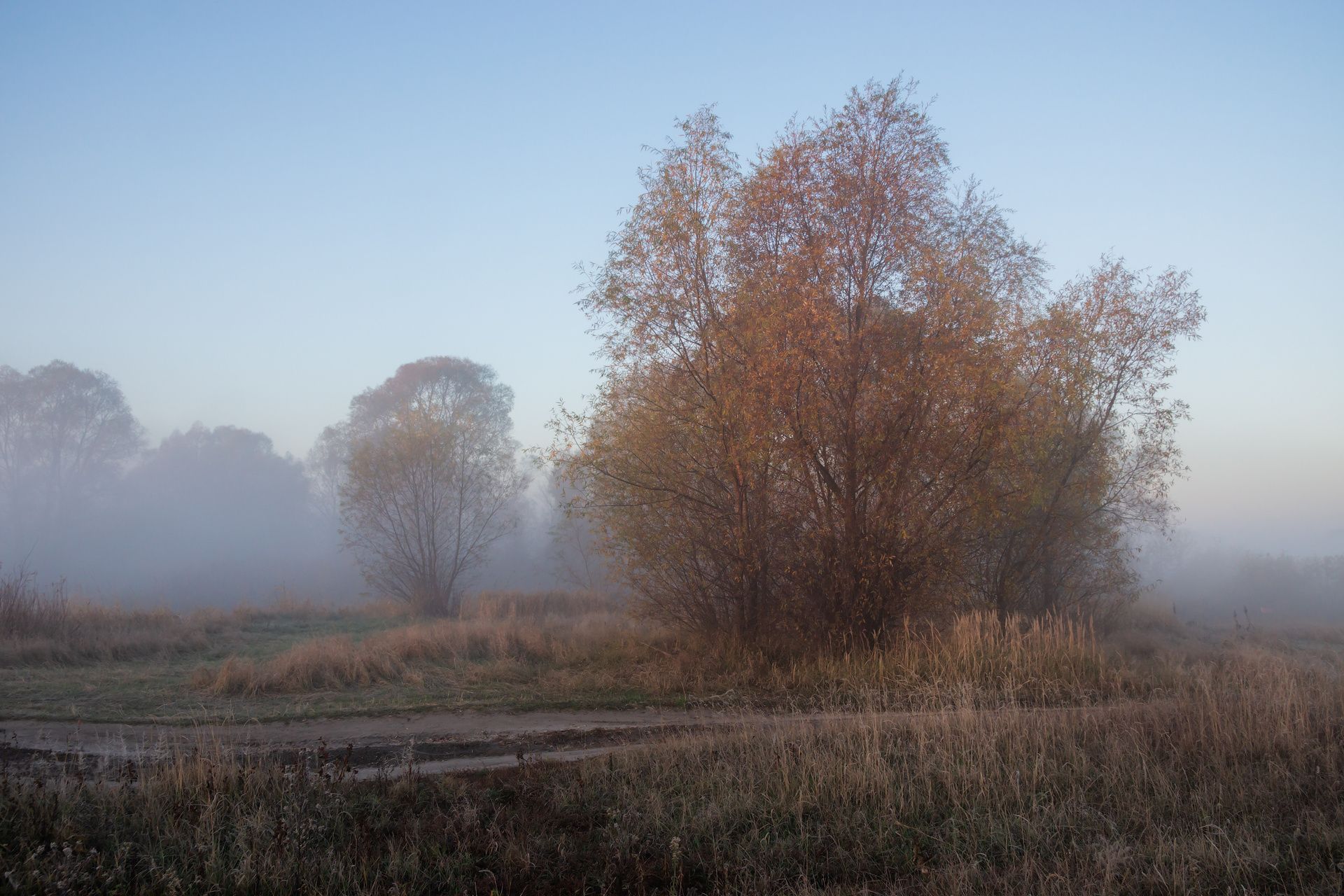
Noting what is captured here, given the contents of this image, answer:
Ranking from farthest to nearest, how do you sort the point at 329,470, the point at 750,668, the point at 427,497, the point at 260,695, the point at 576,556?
the point at 329,470, the point at 576,556, the point at 427,497, the point at 750,668, the point at 260,695

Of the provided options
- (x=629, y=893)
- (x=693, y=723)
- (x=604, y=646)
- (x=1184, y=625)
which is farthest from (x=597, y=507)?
(x=1184, y=625)

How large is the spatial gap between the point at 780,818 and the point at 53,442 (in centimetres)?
5287

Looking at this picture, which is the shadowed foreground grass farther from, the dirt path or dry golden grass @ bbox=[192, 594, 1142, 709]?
dry golden grass @ bbox=[192, 594, 1142, 709]

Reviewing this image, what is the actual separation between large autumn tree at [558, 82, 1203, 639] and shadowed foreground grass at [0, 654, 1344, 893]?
486 cm

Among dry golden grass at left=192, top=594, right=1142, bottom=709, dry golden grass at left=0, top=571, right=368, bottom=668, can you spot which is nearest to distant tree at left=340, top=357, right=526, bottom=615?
dry golden grass at left=0, top=571, right=368, bottom=668

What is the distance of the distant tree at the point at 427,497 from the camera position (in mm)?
26875

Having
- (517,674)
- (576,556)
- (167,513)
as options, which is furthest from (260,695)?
(167,513)

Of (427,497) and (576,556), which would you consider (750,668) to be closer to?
(427,497)

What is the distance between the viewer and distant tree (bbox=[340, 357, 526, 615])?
2688 centimetres

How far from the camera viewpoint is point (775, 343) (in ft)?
37.9

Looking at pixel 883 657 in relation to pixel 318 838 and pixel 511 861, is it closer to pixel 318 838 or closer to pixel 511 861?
pixel 511 861

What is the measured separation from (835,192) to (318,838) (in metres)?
11.3

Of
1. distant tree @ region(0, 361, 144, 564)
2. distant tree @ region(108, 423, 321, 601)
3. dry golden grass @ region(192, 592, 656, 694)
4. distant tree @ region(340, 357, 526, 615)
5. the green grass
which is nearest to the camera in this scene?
the green grass

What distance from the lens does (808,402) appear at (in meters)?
11.6
